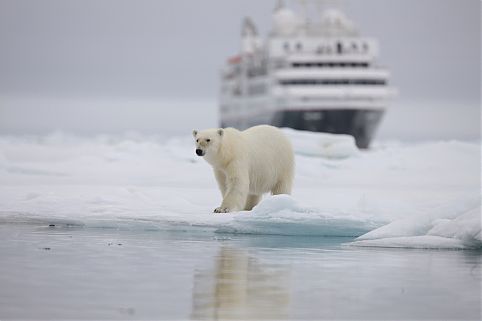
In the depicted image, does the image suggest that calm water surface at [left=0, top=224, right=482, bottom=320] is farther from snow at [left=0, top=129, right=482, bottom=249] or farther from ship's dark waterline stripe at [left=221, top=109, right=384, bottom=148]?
ship's dark waterline stripe at [left=221, top=109, right=384, bottom=148]

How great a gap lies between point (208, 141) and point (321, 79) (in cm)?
4564

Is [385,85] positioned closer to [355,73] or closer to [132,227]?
[355,73]

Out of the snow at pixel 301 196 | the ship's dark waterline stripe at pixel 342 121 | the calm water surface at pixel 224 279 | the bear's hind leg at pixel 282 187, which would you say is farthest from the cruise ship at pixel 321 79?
the calm water surface at pixel 224 279

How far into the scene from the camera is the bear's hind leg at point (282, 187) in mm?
10172

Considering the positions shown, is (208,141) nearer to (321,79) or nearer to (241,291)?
(241,291)

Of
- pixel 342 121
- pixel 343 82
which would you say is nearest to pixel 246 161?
pixel 342 121

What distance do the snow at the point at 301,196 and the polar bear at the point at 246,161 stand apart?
39cm

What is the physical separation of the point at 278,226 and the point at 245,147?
125cm

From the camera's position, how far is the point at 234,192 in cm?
919

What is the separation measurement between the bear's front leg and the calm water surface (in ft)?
3.38

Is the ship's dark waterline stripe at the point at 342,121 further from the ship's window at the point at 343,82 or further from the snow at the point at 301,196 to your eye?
the snow at the point at 301,196

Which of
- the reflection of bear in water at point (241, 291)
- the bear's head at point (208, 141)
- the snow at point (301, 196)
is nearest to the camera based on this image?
the reflection of bear in water at point (241, 291)

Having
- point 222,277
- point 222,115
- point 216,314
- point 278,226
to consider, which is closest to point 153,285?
point 222,277

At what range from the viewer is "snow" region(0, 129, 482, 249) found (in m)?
7.89
